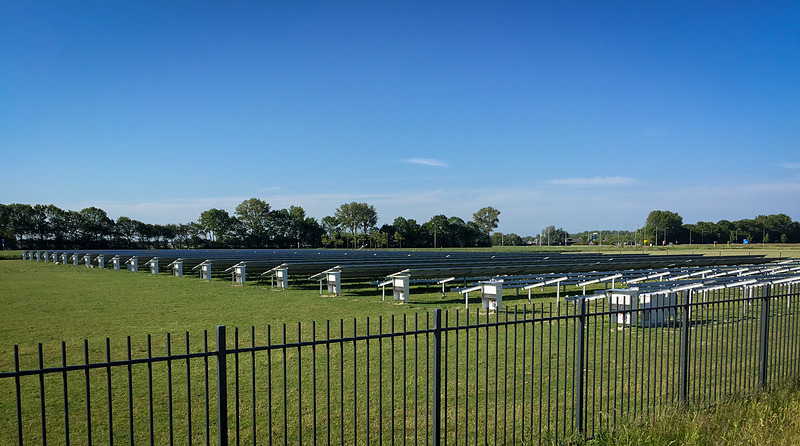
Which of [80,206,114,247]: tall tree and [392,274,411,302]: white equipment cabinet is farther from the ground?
[80,206,114,247]: tall tree

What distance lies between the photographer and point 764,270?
21859 mm

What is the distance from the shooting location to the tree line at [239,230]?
72375 mm

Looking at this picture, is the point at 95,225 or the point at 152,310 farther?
the point at 95,225

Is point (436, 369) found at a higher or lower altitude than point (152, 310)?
higher

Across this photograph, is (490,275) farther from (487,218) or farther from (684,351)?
(487,218)

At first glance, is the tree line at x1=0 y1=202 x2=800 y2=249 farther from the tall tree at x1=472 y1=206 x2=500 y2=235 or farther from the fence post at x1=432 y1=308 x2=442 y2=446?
the fence post at x1=432 y1=308 x2=442 y2=446

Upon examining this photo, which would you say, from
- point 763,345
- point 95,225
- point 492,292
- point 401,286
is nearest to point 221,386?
point 763,345

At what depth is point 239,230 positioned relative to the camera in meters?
94.2

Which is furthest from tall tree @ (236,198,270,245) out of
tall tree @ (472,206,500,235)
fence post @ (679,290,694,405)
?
fence post @ (679,290,694,405)

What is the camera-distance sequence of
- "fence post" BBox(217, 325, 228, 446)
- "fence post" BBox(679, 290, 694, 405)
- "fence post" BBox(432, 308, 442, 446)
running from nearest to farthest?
"fence post" BBox(217, 325, 228, 446) < "fence post" BBox(432, 308, 442, 446) < "fence post" BBox(679, 290, 694, 405)

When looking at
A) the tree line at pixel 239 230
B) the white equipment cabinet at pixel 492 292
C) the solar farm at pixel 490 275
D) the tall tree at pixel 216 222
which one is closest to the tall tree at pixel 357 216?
the tree line at pixel 239 230

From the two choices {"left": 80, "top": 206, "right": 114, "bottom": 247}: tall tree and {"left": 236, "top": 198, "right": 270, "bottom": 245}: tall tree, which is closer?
{"left": 80, "top": 206, "right": 114, "bottom": 247}: tall tree

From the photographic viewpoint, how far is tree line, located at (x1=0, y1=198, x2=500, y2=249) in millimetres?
72375

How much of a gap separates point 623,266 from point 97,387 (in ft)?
82.8
